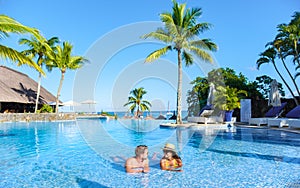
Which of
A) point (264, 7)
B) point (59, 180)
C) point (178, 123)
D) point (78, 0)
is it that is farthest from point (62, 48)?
point (59, 180)

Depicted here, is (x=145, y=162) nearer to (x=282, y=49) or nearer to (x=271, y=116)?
(x=271, y=116)

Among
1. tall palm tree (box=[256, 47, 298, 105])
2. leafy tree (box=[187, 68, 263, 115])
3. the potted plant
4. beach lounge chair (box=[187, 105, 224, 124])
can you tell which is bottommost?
beach lounge chair (box=[187, 105, 224, 124])

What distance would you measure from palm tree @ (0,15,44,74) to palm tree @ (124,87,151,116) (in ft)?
87.5

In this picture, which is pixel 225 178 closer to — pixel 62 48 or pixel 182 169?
pixel 182 169

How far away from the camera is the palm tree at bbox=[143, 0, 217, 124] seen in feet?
47.6

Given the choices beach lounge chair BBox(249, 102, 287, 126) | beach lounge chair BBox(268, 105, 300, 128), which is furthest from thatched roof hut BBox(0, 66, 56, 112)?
beach lounge chair BBox(268, 105, 300, 128)

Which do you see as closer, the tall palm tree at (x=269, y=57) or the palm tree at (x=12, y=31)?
the palm tree at (x=12, y=31)

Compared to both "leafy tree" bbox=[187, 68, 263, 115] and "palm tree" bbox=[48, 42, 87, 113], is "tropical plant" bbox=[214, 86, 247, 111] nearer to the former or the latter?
"leafy tree" bbox=[187, 68, 263, 115]

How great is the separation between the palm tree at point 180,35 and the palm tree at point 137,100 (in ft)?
63.5

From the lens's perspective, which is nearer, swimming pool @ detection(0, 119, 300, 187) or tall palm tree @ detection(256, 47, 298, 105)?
swimming pool @ detection(0, 119, 300, 187)

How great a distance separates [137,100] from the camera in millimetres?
34312

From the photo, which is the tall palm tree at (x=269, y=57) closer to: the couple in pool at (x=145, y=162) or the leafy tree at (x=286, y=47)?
the leafy tree at (x=286, y=47)

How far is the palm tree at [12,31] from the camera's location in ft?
22.0

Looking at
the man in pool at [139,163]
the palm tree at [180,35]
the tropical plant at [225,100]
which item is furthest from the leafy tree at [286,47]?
the man in pool at [139,163]
